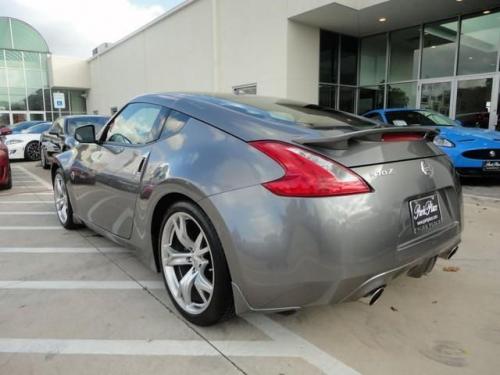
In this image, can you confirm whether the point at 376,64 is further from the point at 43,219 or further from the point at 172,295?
the point at 172,295

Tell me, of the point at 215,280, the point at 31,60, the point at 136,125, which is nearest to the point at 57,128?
the point at 136,125

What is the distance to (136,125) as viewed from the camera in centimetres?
312

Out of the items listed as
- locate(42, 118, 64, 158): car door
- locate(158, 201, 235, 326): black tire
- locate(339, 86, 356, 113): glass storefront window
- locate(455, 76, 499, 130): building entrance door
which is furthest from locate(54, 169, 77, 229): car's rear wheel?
locate(339, 86, 356, 113): glass storefront window

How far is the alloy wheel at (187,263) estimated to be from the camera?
2361mm

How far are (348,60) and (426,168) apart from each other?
1354 centimetres

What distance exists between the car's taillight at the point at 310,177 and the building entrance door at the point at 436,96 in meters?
12.4

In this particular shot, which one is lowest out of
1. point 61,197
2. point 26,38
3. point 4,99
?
point 61,197

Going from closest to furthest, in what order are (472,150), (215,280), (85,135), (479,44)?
(215,280) → (85,135) → (472,150) → (479,44)

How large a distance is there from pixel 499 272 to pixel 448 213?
1.35 meters

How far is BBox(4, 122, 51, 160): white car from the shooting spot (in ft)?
44.3

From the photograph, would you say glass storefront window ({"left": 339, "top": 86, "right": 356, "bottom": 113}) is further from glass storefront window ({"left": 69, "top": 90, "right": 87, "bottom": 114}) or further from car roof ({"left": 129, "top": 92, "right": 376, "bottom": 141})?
glass storefront window ({"left": 69, "top": 90, "right": 87, "bottom": 114})

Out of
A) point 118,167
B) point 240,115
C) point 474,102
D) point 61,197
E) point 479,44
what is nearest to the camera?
point 240,115

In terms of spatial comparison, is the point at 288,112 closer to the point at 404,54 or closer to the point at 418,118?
the point at 418,118

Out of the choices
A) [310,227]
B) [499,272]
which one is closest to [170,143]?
[310,227]
